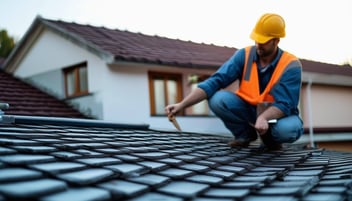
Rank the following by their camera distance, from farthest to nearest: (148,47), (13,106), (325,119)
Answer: (325,119), (148,47), (13,106)

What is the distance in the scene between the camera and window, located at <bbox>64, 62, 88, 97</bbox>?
1067 centimetres

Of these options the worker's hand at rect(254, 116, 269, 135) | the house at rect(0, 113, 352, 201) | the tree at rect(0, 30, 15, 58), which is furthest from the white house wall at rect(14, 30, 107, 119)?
the tree at rect(0, 30, 15, 58)

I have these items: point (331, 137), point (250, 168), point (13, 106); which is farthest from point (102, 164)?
point (331, 137)

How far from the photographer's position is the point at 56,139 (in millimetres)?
2170

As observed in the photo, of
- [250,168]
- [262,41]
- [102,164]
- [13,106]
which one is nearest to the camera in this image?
[102,164]

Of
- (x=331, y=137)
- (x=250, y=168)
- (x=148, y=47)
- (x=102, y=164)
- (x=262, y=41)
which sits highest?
(x=148, y=47)

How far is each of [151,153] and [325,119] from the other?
42.5ft

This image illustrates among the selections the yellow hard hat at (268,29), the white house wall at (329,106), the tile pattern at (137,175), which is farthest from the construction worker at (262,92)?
the white house wall at (329,106)

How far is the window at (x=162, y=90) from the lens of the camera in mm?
10680

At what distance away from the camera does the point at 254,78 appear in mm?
3363

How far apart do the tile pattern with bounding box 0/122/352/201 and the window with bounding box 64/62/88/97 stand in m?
8.47

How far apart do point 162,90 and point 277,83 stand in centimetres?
778

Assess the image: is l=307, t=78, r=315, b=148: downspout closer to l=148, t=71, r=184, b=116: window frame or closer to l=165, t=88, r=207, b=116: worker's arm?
l=148, t=71, r=184, b=116: window frame

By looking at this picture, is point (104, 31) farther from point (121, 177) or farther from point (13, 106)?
point (121, 177)
